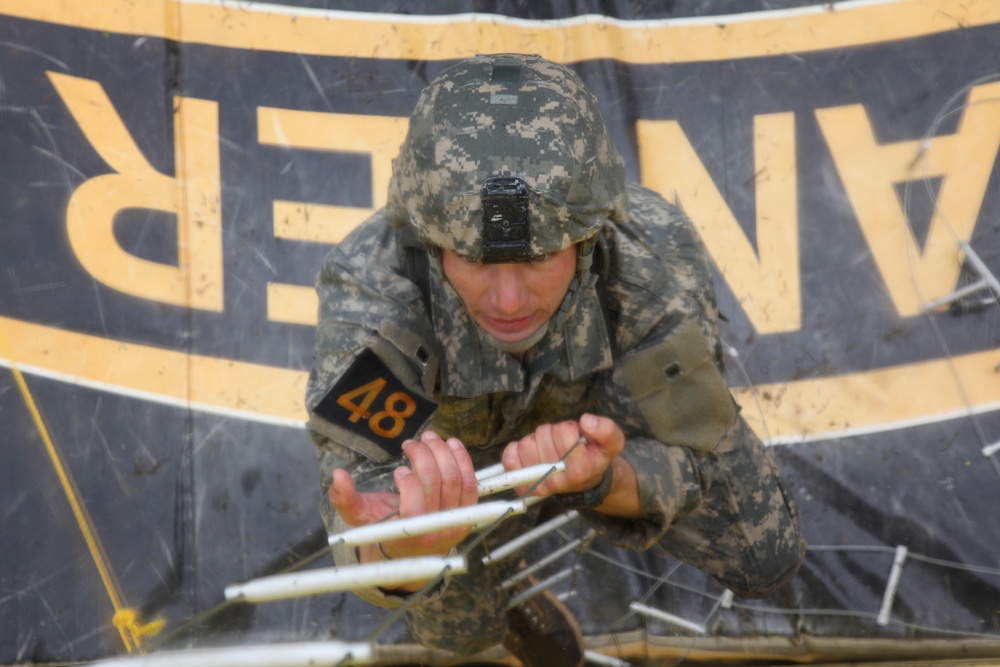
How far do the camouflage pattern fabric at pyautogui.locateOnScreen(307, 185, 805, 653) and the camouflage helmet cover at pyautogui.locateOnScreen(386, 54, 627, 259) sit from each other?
17cm

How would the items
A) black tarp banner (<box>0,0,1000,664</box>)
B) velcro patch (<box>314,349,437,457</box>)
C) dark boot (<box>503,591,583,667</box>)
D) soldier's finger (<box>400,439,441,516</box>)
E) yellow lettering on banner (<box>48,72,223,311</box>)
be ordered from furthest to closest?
yellow lettering on banner (<box>48,72,223,311</box>)
black tarp banner (<box>0,0,1000,664</box>)
dark boot (<box>503,591,583,667</box>)
velcro patch (<box>314,349,437,457</box>)
soldier's finger (<box>400,439,441,516</box>)

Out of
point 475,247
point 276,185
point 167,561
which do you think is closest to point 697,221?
point 276,185

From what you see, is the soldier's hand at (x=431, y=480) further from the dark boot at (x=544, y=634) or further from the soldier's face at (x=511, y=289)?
the dark boot at (x=544, y=634)

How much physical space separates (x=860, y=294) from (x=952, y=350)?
11.8 inches

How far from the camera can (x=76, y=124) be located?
318 centimetres

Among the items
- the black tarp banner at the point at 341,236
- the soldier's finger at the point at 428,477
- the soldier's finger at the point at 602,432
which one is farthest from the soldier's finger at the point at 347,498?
the black tarp banner at the point at 341,236

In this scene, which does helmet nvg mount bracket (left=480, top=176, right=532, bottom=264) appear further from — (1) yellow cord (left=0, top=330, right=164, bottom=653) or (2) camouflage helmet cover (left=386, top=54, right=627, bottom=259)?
(1) yellow cord (left=0, top=330, right=164, bottom=653)

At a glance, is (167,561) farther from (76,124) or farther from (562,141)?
(562,141)

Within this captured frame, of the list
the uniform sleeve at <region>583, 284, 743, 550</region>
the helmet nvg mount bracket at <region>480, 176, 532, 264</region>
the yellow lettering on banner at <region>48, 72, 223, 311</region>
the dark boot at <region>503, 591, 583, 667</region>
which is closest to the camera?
the helmet nvg mount bracket at <region>480, 176, 532, 264</region>

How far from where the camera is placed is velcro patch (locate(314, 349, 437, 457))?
6.82 ft

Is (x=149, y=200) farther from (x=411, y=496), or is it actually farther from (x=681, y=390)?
(x=411, y=496)

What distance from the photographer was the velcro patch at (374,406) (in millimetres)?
2078

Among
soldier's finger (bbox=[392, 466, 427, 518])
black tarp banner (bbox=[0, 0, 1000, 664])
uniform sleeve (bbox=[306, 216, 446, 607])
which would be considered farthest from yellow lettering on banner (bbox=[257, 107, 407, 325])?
soldier's finger (bbox=[392, 466, 427, 518])

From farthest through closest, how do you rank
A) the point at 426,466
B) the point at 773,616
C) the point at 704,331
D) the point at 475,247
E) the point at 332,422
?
the point at 773,616 < the point at 704,331 < the point at 332,422 < the point at 475,247 < the point at 426,466
